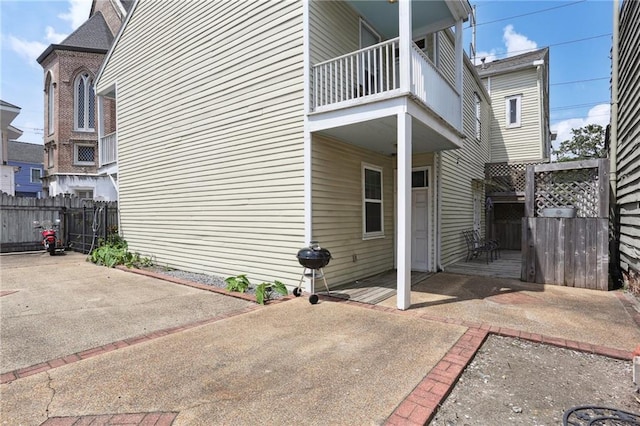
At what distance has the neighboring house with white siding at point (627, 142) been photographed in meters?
5.73

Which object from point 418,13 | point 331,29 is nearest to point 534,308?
point 331,29

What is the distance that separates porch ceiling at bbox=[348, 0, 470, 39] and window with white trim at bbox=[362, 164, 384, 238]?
10.5 ft

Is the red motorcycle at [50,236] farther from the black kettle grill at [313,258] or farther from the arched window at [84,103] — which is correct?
the black kettle grill at [313,258]

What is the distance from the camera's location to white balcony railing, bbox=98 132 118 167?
11.5 meters

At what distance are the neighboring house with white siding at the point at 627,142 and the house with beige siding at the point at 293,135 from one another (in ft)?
9.60

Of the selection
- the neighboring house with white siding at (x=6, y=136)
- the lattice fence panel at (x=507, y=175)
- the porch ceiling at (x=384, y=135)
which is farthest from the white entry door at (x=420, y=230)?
the neighboring house with white siding at (x=6, y=136)

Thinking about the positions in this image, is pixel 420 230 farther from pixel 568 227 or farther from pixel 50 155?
pixel 50 155

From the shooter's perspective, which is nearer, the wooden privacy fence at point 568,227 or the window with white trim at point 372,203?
the wooden privacy fence at point 568,227

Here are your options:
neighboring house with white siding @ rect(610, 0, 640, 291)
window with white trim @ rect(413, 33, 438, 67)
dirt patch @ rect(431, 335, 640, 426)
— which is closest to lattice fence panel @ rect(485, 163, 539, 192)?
neighboring house with white siding @ rect(610, 0, 640, 291)

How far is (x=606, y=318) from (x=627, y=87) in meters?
4.94

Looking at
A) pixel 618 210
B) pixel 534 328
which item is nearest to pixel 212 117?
pixel 534 328

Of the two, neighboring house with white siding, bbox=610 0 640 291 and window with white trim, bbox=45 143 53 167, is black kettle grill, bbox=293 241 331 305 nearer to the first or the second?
neighboring house with white siding, bbox=610 0 640 291

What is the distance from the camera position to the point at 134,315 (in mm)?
4961

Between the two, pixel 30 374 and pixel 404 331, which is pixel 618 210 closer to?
pixel 404 331
